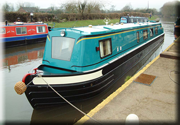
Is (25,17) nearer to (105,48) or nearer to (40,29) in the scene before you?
(40,29)

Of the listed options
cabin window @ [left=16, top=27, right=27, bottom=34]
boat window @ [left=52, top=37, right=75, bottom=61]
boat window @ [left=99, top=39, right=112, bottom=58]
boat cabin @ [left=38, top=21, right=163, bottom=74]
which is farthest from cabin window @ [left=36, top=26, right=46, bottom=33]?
boat window @ [left=99, top=39, right=112, bottom=58]

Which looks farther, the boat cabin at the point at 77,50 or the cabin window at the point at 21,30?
the cabin window at the point at 21,30

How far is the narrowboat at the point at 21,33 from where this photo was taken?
13.2 meters

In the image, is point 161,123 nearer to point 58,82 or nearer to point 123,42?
point 58,82

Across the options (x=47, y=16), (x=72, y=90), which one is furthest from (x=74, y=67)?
(x=47, y=16)

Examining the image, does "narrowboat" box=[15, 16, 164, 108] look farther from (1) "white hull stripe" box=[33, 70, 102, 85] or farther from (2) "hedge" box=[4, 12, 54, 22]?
(2) "hedge" box=[4, 12, 54, 22]

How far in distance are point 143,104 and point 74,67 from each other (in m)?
2.37

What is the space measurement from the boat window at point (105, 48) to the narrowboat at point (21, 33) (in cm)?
1083

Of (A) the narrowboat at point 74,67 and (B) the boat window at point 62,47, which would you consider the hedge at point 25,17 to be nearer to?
(A) the narrowboat at point 74,67

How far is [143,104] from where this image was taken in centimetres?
359

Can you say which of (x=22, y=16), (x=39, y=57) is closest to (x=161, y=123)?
(x=39, y=57)

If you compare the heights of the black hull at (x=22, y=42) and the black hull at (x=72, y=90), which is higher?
the black hull at (x=22, y=42)

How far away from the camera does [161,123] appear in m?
2.94

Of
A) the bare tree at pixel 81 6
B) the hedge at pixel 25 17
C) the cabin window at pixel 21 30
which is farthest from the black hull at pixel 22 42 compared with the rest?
the bare tree at pixel 81 6
